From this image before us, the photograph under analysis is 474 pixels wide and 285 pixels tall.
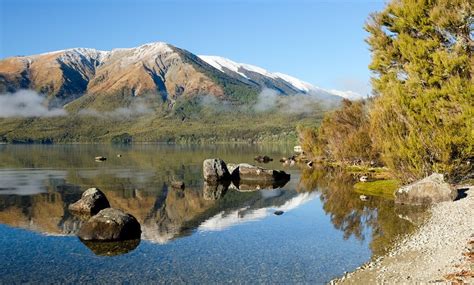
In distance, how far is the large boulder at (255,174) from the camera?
9044 centimetres

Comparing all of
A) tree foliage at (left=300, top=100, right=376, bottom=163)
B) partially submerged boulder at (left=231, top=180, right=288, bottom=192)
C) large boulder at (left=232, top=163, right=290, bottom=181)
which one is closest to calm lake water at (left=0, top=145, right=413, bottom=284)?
partially submerged boulder at (left=231, top=180, right=288, bottom=192)

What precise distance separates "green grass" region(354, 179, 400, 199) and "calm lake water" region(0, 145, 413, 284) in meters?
2.21

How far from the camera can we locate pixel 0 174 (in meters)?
107

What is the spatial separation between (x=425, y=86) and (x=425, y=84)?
25 centimetres

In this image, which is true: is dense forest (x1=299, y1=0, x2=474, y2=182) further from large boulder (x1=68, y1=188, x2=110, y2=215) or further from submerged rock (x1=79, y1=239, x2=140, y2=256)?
large boulder (x1=68, y1=188, x2=110, y2=215)

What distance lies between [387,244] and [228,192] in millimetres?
40035

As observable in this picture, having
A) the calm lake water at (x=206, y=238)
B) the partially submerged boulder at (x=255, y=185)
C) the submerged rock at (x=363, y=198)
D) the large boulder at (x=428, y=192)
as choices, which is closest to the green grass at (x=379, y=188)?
the calm lake water at (x=206, y=238)

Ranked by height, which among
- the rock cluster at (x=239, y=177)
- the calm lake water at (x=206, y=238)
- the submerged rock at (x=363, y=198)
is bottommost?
the calm lake water at (x=206, y=238)

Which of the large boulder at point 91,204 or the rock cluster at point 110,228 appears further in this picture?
the large boulder at point 91,204

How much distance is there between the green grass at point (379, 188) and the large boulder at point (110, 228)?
3486 centimetres

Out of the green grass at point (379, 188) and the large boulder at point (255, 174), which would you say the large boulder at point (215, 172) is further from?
the green grass at point (379, 188)

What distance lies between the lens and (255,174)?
9125cm

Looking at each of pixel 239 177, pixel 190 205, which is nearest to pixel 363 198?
pixel 190 205

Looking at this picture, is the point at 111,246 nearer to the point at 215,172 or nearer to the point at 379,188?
the point at 379,188
